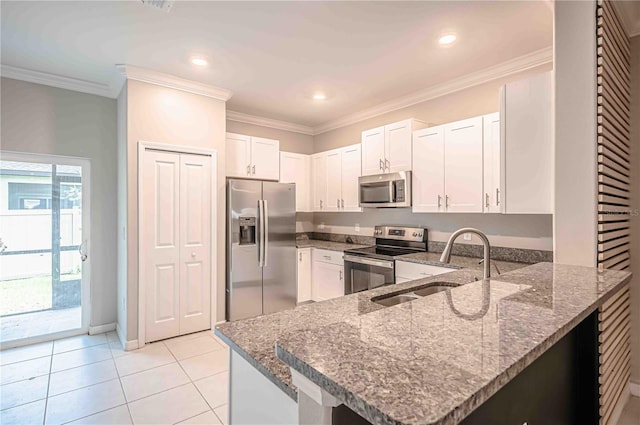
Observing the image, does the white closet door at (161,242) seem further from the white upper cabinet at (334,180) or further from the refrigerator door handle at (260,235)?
the white upper cabinet at (334,180)

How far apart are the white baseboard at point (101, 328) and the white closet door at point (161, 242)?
0.79 m

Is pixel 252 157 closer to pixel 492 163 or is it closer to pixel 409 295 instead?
pixel 492 163

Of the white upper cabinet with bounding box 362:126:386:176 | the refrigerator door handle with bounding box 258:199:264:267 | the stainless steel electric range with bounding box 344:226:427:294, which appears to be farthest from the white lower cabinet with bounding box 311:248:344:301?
the white upper cabinet with bounding box 362:126:386:176

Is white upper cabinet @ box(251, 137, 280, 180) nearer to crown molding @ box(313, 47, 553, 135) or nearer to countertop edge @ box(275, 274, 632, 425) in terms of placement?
crown molding @ box(313, 47, 553, 135)

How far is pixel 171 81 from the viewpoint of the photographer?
3.44m

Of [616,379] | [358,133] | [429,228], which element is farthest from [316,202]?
[616,379]

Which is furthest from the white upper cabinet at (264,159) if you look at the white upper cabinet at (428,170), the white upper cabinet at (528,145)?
the white upper cabinet at (528,145)

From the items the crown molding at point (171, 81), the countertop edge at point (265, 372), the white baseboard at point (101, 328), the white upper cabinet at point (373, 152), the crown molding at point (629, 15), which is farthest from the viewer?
the white upper cabinet at point (373, 152)

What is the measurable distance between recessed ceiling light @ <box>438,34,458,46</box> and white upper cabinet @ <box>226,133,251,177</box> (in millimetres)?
2565

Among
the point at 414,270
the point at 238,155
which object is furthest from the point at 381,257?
the point at 238,155

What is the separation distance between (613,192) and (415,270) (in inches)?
66.2

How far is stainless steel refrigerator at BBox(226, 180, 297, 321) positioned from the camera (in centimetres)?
388

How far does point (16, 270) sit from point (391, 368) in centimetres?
441

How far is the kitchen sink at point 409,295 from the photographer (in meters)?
1.62
